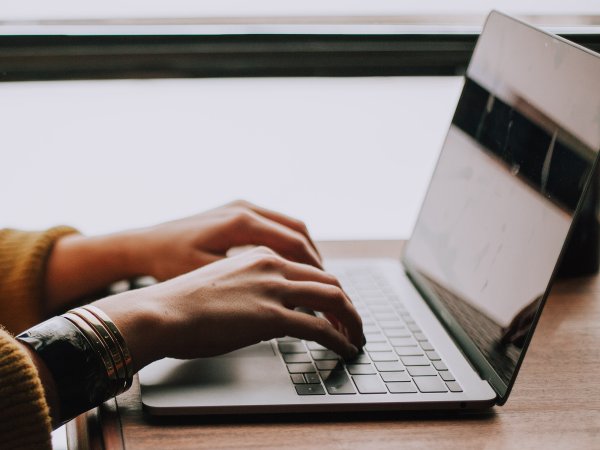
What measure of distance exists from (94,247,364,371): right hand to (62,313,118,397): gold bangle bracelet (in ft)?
0.07

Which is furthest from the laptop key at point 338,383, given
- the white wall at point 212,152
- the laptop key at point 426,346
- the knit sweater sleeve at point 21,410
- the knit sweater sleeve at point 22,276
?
the white wall at point 212,152

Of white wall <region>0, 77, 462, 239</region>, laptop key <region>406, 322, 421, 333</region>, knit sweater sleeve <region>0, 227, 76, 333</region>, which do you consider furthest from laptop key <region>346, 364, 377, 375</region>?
white wall <region>0, 77, 462, 239</region>

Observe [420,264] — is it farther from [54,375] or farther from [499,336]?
[54,375]

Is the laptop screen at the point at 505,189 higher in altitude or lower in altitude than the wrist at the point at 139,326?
higher

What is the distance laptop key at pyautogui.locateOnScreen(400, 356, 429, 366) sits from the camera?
694 millimetres

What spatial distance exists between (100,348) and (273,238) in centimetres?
27

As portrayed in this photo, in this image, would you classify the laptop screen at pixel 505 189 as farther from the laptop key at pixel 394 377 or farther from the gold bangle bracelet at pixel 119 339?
the gold bangle bracelet at pixel 119 339

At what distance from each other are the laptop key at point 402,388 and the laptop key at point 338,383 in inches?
1.3

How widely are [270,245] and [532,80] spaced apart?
A: 326 mm

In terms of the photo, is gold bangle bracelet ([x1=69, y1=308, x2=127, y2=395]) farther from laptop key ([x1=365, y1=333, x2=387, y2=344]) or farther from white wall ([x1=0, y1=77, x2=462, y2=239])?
white wall ([x1=0, y1=77, x2=462, y2=239])

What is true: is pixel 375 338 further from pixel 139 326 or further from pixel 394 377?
pixel 139 326

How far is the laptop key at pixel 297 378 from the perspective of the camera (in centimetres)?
65

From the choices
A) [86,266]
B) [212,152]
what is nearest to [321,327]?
[86,266]

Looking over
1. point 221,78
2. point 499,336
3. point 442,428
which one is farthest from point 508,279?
point 221,78
